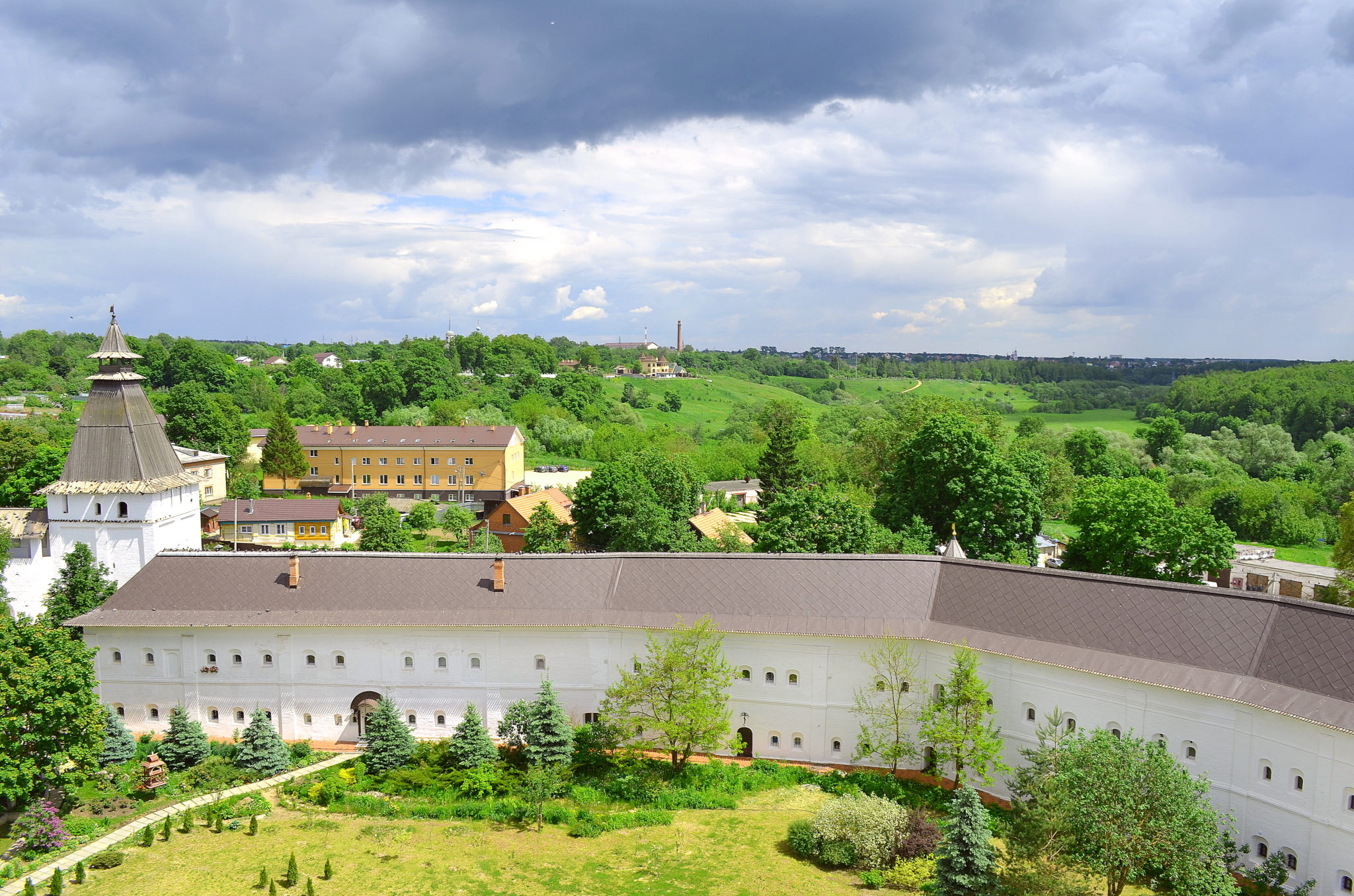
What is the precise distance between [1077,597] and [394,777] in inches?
884

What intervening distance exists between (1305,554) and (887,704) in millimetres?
57184

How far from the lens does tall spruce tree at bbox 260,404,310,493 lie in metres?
78.9

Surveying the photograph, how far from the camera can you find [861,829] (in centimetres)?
2592

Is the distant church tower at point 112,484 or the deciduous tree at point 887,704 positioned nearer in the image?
the deciduous tree at point 887,704

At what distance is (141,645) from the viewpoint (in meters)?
33.6

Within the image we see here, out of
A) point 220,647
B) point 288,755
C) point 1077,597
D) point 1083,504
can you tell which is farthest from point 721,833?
point 1083,504

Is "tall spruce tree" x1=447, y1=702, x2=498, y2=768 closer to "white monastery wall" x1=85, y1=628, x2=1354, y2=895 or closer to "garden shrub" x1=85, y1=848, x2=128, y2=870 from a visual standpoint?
"white monastery wall" x1=85, y1=628, x2=1354, y2=895

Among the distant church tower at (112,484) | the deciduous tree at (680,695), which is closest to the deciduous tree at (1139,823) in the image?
the deciduous tree at (680,695)

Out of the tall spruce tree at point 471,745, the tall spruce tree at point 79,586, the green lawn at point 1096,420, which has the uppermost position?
the green lawn at point 1096,420

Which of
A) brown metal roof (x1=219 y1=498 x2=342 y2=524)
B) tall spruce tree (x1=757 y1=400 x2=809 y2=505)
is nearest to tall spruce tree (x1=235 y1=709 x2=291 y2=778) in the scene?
brown metal roof (x1=219 y1=498 x2=342 y2=524)

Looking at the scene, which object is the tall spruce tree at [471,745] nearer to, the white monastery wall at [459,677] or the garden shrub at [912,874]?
the white monastery wall at [459,677]

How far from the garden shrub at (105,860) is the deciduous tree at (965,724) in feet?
76.1

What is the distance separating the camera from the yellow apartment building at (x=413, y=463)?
8006 cm

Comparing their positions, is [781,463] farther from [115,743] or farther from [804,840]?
[115,743]
